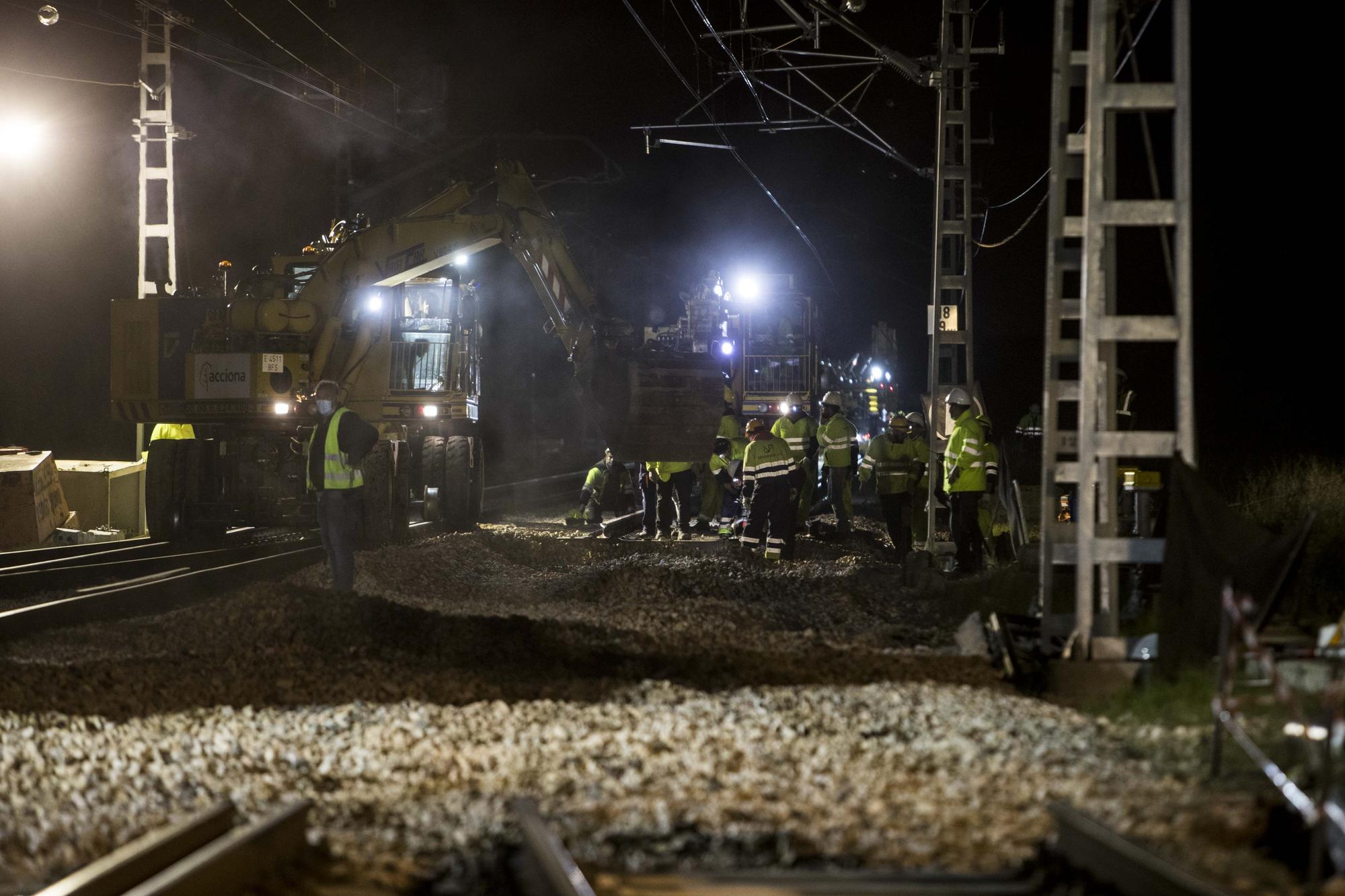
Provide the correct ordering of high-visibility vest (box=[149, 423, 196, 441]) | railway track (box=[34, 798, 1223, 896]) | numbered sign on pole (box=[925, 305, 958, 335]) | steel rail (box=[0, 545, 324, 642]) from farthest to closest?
1. high-visibility vest (box=[149, 423, 196, 441])
2. numbered sign on pole (box=[925, 305, 958, 335])
3. steel rail (box=[0, 545, 324, 642])
4. railway track (box=[34, 798, 1223, 896])

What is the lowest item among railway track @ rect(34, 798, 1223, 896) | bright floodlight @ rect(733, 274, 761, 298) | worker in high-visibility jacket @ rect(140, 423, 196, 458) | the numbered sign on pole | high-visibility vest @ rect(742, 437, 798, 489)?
railway track @ rect(34, 798, 1223, 896)

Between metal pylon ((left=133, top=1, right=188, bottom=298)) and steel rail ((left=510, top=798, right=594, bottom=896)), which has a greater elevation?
metal pylon ((left=133, top=1, right=188, bottom=298))

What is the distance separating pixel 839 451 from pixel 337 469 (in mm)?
8859

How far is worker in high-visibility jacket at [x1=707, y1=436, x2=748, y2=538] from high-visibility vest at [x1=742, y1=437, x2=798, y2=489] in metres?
1.96

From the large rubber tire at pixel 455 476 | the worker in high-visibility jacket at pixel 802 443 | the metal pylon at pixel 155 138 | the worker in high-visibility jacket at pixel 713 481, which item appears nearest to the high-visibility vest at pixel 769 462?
the worker in high-visibility jacket at pixel 802 443

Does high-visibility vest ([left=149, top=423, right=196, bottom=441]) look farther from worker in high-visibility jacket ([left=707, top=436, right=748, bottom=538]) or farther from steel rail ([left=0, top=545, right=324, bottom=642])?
worker in high-visibility jacket ([left=707, top=436, right=748, bottom=538])

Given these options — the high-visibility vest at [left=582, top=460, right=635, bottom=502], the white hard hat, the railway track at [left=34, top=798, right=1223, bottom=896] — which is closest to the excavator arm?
the high-visibility vest at [left=582, top=460, right=635, bottom=502]

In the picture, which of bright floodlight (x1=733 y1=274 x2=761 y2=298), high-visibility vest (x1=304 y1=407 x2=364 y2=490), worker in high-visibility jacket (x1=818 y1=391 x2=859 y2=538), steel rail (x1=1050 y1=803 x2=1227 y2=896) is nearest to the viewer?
steel rail (x1=1050 y1=803 x2=1227 y2=896)

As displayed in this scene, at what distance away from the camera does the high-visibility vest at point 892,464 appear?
16797 millimetres

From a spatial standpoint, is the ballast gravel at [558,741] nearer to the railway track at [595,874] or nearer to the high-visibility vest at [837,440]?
the railway track at [595,874]

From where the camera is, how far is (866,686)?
7750mm

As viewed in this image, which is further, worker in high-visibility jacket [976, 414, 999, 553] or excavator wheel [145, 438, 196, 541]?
excavator wheel [145, 438, 196, 541]

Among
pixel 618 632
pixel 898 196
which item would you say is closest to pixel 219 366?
pixel 618 632

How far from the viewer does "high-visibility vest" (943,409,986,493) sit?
1400cm
